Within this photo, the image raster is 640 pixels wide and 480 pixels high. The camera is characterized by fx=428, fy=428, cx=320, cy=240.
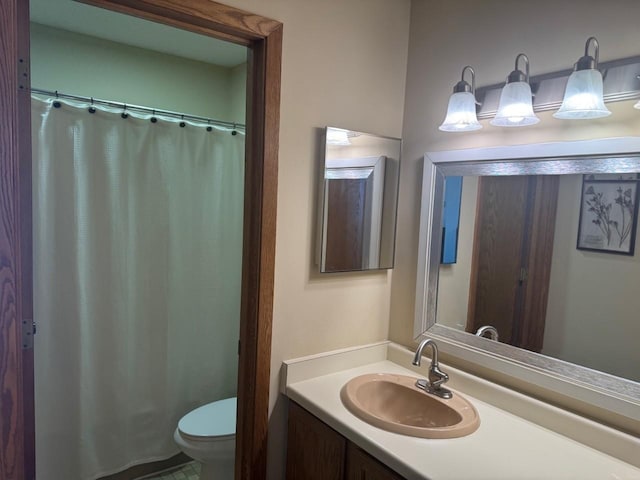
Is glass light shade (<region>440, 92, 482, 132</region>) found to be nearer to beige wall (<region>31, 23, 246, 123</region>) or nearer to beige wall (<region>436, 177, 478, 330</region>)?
beige wall (<region>436, 177, 478, 330</region>)

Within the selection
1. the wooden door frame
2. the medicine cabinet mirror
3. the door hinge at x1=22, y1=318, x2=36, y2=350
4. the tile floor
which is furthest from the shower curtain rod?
the tile floor

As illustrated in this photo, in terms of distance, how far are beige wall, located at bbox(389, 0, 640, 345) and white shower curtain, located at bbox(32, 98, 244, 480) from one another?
116 cm

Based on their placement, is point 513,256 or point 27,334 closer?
point 27,334

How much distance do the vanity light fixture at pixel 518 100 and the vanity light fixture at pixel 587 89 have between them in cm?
14

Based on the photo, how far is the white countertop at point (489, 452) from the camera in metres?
1.15

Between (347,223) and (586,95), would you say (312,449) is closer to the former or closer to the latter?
(347,223)

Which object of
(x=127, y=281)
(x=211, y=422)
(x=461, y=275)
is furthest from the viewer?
(x=127, y=281)

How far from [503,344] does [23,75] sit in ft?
5.63

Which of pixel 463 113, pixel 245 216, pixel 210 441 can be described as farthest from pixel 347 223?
pixel 210 441

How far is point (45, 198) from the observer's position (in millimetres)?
1995

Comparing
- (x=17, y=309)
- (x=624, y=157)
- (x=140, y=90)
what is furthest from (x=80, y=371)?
(x=624, y=157)

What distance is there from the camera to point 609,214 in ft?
4.22

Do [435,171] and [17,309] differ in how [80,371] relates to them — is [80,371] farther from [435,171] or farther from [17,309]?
[435,171]

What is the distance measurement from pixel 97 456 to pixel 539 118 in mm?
2582
